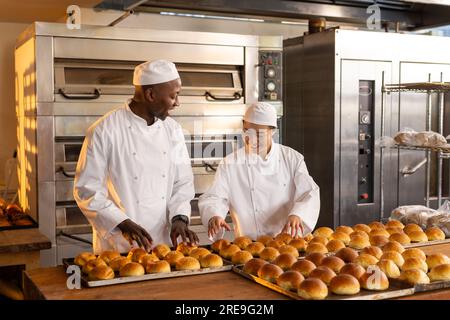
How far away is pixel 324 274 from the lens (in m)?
2.09

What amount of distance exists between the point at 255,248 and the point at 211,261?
271 mm

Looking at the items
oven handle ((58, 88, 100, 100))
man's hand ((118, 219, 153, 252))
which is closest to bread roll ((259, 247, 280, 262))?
man's hand ((118, 219, 153, 252))

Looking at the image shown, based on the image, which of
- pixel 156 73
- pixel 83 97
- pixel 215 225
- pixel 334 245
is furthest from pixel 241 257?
pixel 83 97

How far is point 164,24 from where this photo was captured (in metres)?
4.92

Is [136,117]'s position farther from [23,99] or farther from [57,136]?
[23,99]

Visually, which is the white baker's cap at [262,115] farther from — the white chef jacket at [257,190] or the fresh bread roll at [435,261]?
the fresh bread roll at [435,261]

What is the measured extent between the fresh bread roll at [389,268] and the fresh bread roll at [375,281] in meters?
0.13

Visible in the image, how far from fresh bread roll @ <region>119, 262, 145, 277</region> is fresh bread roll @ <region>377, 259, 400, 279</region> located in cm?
89

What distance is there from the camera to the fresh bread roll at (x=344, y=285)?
199cm

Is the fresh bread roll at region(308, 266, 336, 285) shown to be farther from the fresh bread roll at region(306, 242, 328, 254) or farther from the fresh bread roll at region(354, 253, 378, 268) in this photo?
the fresh bread roll at region(306, 242, 328, 254)

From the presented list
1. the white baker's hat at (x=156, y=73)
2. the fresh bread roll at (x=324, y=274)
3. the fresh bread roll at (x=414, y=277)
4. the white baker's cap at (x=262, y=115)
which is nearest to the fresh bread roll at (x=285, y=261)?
the fresh bread roll at (x=324, y=274)

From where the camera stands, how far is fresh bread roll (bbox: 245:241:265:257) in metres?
2.54

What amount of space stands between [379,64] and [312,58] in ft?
1.73
